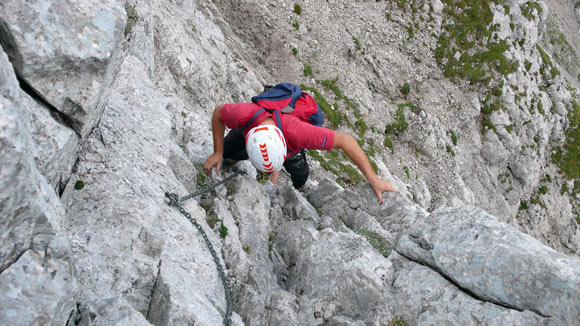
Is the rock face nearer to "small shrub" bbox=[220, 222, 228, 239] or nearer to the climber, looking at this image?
"small shrub" bbox=[220, 222, 228, 239]

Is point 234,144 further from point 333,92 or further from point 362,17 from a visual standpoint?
point 362,17

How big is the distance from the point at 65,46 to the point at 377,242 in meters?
6.67

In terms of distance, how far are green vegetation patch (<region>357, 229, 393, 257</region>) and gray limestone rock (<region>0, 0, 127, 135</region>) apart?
19.4 ft

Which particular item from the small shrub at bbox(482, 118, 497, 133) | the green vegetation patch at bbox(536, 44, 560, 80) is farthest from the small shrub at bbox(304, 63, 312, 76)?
the green vegetation patch at bbox(536, 44, 560, 80)

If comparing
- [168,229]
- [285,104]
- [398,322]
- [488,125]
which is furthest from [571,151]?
[168,229]

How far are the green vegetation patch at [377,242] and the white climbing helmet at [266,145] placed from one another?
2.61 meters

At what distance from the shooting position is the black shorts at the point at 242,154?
9.55m

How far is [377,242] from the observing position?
27.0ft

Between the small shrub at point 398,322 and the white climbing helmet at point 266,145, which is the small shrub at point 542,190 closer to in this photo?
the small shrub at point 398,322

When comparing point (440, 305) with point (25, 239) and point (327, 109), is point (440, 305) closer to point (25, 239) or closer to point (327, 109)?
point (25, 239)

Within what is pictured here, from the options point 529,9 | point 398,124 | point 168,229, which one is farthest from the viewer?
point 529,9

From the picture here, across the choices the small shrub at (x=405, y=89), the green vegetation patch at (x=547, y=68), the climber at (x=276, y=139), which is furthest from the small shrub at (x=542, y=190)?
the climber at (x=276, y=139)

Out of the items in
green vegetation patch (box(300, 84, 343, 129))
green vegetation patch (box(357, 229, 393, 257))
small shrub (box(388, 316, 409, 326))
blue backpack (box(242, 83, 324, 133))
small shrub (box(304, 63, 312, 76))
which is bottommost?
green vegetation patch (box(300, 84, 343, 129))

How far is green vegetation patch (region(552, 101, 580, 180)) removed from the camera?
3756 centimetres
